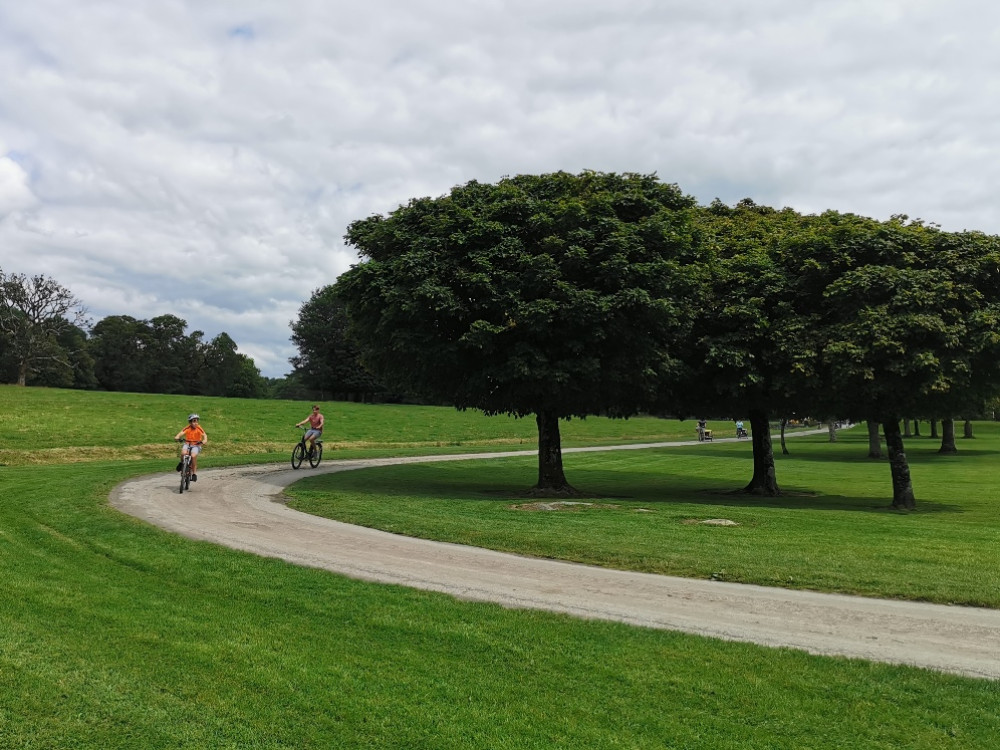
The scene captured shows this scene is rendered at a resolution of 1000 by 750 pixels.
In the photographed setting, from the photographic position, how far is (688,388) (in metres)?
25.0

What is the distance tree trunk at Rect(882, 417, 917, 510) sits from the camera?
22594mm

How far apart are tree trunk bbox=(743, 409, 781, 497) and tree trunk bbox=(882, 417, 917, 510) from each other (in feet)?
13.8

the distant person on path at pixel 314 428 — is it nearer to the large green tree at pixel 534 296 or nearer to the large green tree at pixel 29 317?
the large green tree at pixel 534 296

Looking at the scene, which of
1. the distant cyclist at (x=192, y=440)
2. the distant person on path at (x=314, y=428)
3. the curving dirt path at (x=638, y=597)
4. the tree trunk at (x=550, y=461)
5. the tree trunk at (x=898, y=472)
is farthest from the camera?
the distant person on path at (x=314, y=428)

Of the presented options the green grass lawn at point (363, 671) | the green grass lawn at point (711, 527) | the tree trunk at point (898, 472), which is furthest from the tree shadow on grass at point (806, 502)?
→ the green grass lawn at point (363, 671)

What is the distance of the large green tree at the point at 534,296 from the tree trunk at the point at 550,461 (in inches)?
1.8

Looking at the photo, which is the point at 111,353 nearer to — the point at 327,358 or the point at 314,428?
the point at 327,358

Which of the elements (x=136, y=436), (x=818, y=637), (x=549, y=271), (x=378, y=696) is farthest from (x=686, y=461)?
(x=378, y=696)

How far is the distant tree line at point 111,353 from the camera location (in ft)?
259

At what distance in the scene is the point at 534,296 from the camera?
2056 centimetres

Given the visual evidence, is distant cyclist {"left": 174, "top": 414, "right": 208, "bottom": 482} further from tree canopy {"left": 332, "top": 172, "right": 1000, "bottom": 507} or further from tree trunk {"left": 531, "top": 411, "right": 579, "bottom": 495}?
tree trunk {"left": 531, "top": 411, "right": 579, "bottom": 495}

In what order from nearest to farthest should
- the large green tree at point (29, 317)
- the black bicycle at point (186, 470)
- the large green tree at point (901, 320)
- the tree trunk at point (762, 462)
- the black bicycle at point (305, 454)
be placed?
the black bicycle at point (186, 470) → the large green tree at point (901, 320) → the black bicycle at point (305, 454) → the tree trunk at point (762, 462) → the large green tree at point (29, 317)

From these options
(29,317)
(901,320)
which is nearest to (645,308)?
(901,320)

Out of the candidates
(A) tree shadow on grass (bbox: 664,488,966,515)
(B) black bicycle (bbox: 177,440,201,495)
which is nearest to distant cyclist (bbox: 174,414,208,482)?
(B) black bicycle (bbox: 177,440,201,495)
